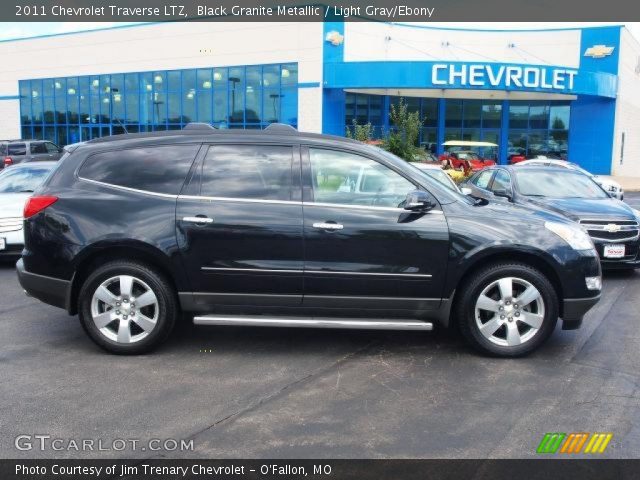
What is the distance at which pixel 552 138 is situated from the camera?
1470 inches

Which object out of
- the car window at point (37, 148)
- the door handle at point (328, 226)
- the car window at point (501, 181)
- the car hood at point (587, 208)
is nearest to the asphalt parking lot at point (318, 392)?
the door handle at point (328, 226)

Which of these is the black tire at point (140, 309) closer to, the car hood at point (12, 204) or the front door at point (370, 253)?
the front door at point (370, 253)

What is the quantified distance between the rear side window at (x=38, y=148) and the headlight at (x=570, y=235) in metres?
22.8

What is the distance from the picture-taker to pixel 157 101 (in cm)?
3588

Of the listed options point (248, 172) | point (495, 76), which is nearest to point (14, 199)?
point (248, 172)

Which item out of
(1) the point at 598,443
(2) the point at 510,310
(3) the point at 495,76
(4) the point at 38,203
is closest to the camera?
(1) the point at 598,443

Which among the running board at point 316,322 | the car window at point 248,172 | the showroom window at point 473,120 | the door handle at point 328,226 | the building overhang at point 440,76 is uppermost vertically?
the building overhang at point 440,76

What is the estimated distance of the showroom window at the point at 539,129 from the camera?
122 feet

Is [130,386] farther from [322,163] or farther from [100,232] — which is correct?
[322,163]

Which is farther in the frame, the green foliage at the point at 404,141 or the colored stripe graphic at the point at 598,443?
the green foliage at the point at 404,141

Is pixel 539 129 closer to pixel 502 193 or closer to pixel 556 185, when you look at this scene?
pixel 556 185

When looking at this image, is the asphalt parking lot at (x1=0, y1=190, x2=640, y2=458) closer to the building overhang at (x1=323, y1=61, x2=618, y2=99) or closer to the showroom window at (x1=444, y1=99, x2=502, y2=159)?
the building overhang at (x1=323, y1=61, x2=618, y2=99)

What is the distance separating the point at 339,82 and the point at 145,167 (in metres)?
27.0
